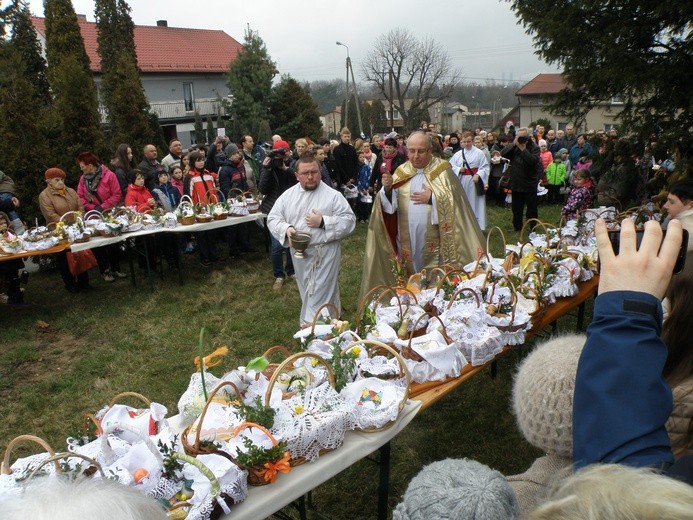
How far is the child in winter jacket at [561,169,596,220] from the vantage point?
7.03 meters

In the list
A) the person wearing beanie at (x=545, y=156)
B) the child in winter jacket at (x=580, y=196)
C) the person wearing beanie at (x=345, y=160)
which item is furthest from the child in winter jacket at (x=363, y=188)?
the person wearing beanie at (x=545, y=156)

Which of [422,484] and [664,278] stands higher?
[664,278]

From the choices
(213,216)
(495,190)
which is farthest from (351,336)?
(495,190)

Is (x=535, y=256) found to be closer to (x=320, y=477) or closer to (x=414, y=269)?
(x=414, y=269)

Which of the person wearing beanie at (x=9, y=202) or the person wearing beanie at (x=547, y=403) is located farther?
the person wearing beanie at (x=9, y=202)

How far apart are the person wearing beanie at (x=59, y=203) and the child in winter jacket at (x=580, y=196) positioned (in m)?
6.46

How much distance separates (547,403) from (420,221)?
3666 mm

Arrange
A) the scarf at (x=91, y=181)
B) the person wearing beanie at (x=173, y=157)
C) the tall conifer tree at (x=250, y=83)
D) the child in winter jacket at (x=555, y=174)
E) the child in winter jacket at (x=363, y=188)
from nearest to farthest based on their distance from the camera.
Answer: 1. the scarf at (x=91, y=181)
2. the person wearing beanie at (x=173, y=157)
3. the child in winter jacket at (x=363, y=188)
4. the child in winter jacket at (x=555, y=174)
5. the tall conifer tree at (x=250, y=83)

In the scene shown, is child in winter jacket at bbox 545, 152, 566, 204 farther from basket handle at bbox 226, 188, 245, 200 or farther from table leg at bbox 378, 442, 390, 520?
table leg at bbox 378, 442, 390, 520

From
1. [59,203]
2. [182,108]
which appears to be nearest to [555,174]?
[59,203]

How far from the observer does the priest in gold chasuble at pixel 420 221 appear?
4.89m

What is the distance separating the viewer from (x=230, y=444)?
2059 mm

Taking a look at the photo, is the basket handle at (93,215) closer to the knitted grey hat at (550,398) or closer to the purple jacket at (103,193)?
the purple jacket at (103,193)

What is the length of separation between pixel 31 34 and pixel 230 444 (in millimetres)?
17279
